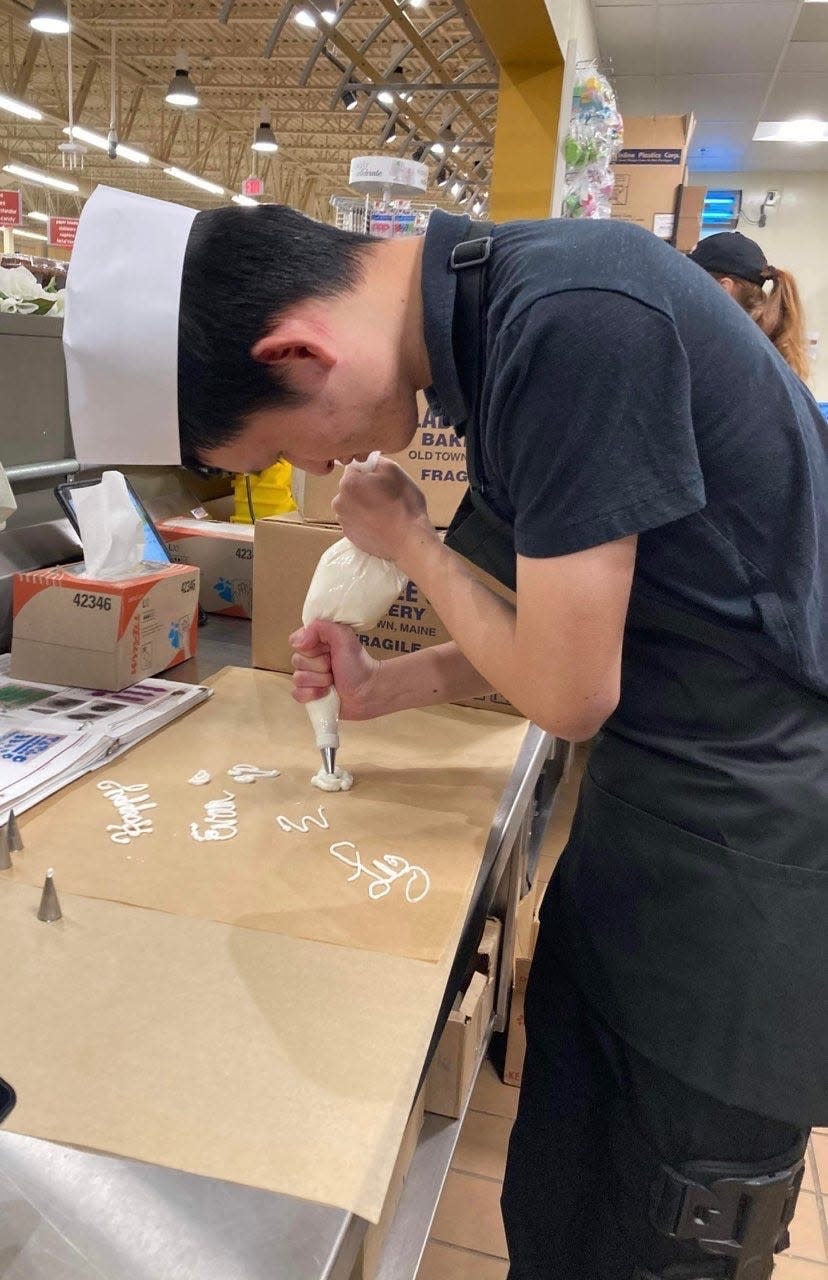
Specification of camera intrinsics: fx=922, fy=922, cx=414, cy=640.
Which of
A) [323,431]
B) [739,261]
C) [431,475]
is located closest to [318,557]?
[431,475]

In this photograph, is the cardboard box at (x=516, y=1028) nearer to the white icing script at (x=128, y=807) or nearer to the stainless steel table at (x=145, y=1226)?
the white icing script at (x=128, y=807)

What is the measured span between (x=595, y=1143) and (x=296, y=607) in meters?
0.92

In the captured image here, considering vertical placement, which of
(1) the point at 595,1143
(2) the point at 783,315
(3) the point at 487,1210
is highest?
(2) the point at 783,315

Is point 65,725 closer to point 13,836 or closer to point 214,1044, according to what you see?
point 13,836

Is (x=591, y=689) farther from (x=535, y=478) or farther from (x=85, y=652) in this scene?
(x=85, y=652)

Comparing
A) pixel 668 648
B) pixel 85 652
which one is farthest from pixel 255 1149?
pixel 85 652

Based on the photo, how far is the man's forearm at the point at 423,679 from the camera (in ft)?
4.06

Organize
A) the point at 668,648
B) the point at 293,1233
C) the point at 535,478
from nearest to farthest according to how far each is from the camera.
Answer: the point at 293,1233 → the point at 535,478 → the point at 668,648

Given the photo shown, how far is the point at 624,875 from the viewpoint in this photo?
929 millimetres

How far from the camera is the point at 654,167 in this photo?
388 cm

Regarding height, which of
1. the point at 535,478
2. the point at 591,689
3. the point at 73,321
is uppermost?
the point at 73,321

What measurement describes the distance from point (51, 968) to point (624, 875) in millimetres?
541

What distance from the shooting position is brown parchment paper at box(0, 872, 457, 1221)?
61cm

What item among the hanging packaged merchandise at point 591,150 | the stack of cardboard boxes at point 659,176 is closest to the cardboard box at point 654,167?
the stack of cardboard boxes at point 659,176
